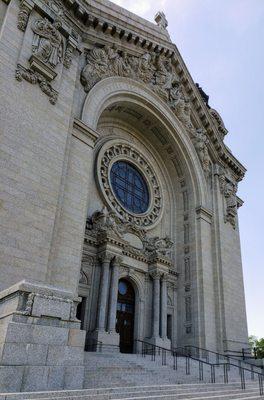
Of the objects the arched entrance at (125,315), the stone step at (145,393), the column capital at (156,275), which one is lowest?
the stone step at (145,393)

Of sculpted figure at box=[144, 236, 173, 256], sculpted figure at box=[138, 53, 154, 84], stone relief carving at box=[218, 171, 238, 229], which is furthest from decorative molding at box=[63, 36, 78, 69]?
stone relief carving at box=[218, 171, 238, 229]

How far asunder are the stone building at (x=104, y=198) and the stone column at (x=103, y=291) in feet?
0.16

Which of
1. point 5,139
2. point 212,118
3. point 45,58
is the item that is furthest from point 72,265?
point 212,118

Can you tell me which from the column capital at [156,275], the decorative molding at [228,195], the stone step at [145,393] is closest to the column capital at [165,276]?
the column capital at [156,275]

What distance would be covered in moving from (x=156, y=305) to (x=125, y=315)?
157cm

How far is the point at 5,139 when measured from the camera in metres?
10.2

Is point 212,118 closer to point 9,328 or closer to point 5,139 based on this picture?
point 5,139

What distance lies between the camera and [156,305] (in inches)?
639

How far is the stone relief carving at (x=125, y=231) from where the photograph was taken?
1485cm

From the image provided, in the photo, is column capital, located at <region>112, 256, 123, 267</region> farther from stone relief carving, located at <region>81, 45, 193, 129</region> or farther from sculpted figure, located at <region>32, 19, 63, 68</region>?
sculpted figure, located at <region>32, 19, 63, 68</region>

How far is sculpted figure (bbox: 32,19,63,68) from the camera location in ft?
40.8

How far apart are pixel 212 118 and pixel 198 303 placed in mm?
12031

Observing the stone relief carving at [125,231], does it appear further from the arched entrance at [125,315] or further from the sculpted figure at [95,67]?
the sculpted figure at [95,67]

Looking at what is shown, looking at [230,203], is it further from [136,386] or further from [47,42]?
[136,386]
